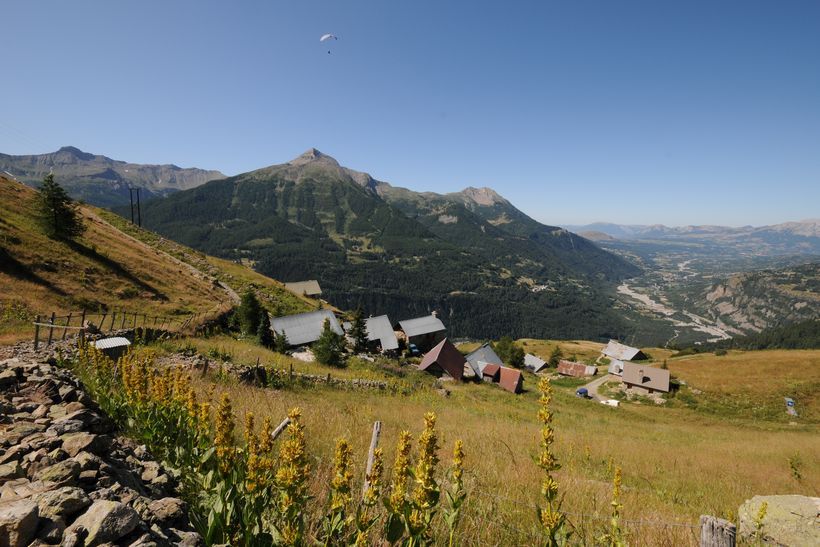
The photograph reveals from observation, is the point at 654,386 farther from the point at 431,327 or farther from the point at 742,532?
the point at 742,532

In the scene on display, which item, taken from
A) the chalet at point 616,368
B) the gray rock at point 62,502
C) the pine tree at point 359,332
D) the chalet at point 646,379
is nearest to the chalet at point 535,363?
the chalet at point 616,368

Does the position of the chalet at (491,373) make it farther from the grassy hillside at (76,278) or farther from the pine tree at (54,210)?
the pine tree at (54,210)

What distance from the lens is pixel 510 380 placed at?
1767 inches

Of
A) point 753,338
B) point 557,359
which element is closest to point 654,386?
point 557,359

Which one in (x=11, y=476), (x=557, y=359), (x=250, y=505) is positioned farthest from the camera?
(x=557, y=359)

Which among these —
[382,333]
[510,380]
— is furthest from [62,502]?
[382,333]

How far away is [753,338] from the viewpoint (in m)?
150

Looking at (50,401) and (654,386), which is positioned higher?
(50,401)

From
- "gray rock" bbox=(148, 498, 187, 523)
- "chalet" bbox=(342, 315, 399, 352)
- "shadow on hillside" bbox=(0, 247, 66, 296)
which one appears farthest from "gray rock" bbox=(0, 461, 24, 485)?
"chalet" bbox=(342, 315, 399, 352)

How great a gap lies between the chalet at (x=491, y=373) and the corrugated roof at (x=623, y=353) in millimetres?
49095

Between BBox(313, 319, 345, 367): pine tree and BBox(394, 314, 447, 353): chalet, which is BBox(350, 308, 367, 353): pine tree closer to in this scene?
BBox(313, 319, 345, 367): pine tree

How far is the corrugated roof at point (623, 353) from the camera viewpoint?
83562 millimetres

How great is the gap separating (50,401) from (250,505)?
5476 mm

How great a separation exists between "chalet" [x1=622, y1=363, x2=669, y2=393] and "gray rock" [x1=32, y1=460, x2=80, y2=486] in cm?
6553
